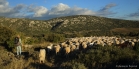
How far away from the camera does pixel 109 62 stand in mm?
10672

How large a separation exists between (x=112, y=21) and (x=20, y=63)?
Result: 3267 inches

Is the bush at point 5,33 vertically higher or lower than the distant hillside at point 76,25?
higher

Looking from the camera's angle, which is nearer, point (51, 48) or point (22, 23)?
point (51, 48)

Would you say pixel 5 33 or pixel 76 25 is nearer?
pixel 5 33

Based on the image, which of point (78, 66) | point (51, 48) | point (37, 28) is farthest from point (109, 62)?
point (37, 28)

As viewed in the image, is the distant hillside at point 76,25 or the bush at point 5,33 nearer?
the bush at point 5,33

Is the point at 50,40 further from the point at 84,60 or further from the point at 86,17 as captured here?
the point at 86,17

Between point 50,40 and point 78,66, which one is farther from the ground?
point 78,66

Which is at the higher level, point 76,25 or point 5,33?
point 5,33

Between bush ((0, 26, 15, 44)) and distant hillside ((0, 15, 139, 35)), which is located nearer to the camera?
bush ((0, 26, 15, 44))

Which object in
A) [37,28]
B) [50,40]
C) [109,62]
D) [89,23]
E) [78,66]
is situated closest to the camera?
[78,66]

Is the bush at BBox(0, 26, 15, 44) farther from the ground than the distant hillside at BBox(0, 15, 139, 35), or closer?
farther from the ground

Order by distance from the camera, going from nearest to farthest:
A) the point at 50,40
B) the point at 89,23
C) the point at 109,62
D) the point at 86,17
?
1. the point at 109,62
2. the point at 50,40
3. the point at 89,23
4. the point at 86,17

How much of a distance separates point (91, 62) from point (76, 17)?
292 ft
